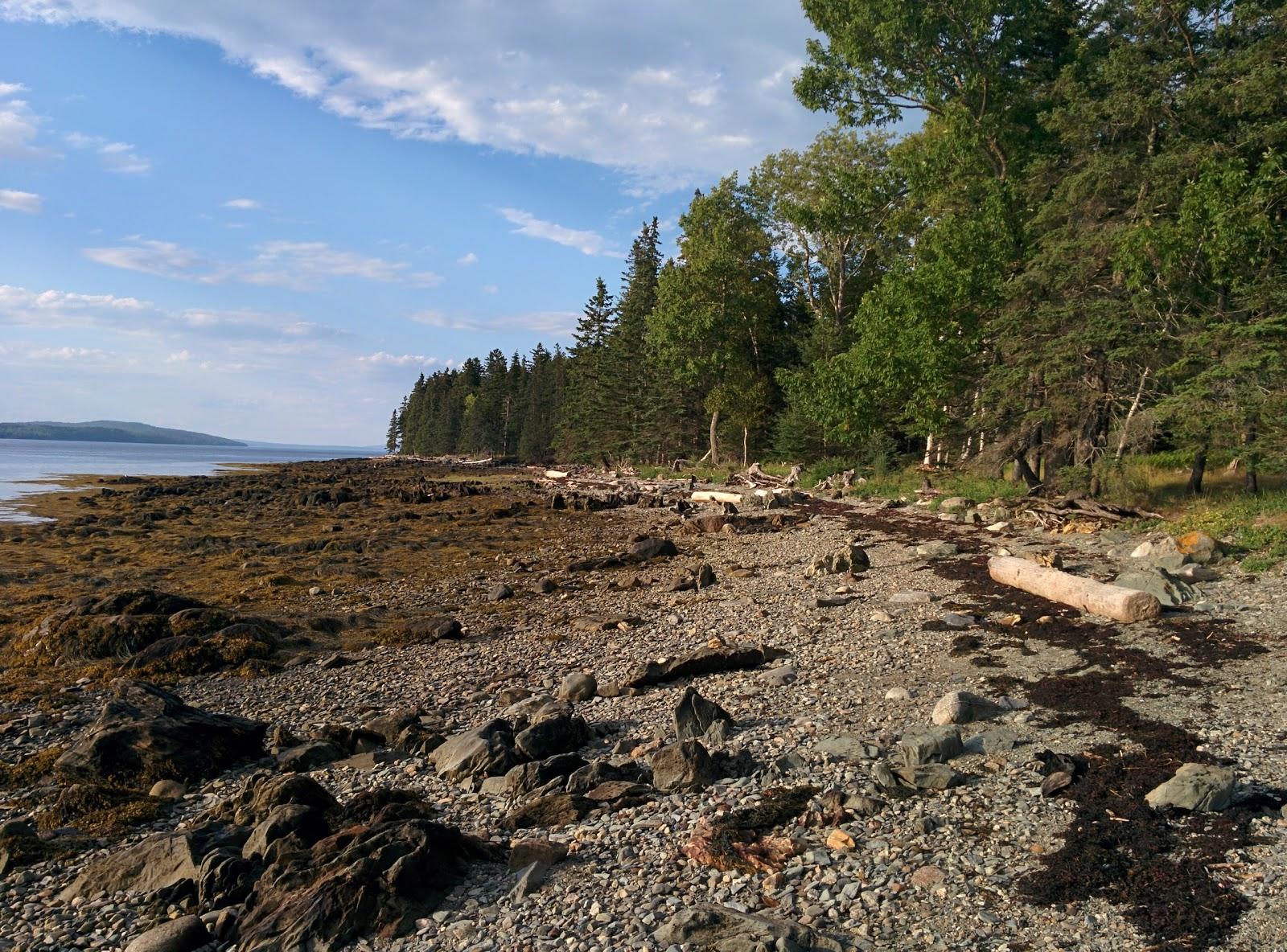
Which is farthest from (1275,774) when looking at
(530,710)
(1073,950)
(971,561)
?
(971,561)

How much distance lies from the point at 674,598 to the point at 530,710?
710 cm

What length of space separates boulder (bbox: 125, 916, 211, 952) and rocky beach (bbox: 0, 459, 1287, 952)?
0.02 metres

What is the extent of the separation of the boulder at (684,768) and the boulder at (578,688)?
2.89 meters

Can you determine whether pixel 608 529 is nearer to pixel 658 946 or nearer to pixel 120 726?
pixel 120 726

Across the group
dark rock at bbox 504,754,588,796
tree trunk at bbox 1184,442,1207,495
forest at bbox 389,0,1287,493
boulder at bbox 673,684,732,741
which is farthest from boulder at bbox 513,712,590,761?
tree trunk at bbox 1184,442,1207,495

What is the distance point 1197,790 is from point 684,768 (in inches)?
167

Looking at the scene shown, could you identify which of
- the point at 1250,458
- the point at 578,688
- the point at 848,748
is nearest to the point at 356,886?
the point at 848,748

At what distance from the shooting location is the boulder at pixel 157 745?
27.8 feet

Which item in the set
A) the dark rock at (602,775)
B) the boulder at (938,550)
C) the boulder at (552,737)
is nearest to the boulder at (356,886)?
the dark rock at (602,775)

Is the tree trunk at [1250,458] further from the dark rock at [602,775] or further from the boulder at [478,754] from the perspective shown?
the boulder at [478,754]

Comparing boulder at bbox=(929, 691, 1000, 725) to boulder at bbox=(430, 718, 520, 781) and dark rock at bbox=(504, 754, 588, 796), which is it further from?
boulder at bbox=(430, 718, 520, 781)

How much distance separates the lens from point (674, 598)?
16766mm

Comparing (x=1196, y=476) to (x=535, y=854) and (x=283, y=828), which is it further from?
(x=283, y=828)

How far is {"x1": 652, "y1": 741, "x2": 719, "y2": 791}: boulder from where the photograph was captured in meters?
7.42
